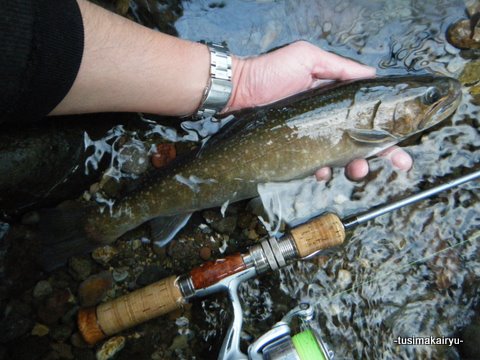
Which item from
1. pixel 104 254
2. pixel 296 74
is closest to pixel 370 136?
pixel 296 74

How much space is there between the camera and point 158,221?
273 cm

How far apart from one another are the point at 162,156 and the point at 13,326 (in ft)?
5.07

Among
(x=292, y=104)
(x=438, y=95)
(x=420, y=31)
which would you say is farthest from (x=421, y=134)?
(x=292, y=104)

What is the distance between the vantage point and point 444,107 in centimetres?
251

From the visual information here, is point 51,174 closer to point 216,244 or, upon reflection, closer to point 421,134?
point 216,244

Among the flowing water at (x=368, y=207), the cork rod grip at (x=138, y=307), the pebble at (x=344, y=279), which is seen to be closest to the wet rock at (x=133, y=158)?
the flowing water at (x=368, y=207)

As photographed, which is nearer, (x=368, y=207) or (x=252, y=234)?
(x=368, y=207)

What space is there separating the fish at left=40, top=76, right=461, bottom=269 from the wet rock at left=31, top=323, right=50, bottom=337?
60 cm

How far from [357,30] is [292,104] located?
896 mm

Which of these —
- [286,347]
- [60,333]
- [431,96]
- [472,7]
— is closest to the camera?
[286,347]

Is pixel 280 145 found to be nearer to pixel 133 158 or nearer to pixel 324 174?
pixel 324 174

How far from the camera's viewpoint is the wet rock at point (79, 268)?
2.75m

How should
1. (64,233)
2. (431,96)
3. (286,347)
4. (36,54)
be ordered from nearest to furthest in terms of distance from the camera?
1. (36,54)
2. (286,347)
3. (431,96)
4. (64,233)

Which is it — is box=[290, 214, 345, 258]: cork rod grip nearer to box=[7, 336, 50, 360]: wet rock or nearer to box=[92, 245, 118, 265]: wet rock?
box=[92, 245, 118, 265]: wet rock
